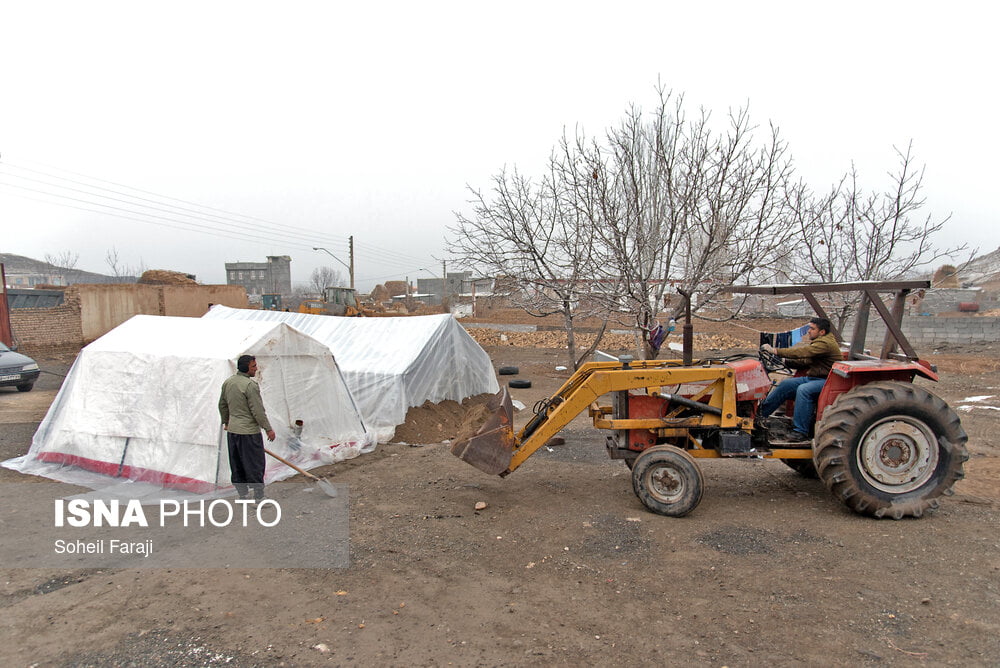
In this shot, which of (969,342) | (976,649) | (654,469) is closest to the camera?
(976,649)

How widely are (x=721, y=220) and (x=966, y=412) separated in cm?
625

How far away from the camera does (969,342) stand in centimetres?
2275

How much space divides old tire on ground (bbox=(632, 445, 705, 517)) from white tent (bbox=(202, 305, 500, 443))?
195 inches

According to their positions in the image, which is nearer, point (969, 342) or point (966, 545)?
point (966, 545)

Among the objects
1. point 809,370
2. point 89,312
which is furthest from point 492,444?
point 89,312

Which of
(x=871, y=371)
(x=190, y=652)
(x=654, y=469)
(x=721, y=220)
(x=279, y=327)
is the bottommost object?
(x=190, y=652)

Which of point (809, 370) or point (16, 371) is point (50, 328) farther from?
point (809, 370)

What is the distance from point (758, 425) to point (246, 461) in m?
5.45

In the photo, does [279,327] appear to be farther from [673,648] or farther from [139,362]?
[673,648]

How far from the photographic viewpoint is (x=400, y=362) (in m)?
10.7

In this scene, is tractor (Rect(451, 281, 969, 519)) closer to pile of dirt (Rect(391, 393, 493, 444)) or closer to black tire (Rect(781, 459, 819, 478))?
black tire (Rect(781, 459, 819, 478))

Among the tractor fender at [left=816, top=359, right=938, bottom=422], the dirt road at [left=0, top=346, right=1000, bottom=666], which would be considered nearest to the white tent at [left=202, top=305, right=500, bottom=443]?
the dirt road at [left=0, top=346, right=1000, bottom=666]

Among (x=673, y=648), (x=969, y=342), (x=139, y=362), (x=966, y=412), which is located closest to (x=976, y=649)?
(x=673, y=648)

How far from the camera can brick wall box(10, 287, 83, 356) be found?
2238 cm
